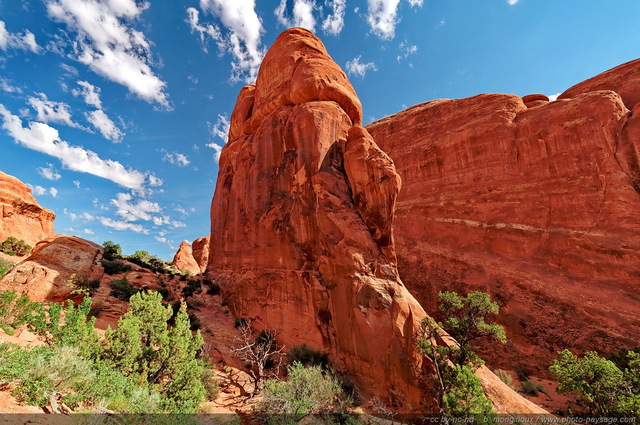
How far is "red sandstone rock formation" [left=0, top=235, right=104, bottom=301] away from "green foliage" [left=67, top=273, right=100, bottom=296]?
0.98 ft

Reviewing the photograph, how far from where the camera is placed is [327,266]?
54.6ft

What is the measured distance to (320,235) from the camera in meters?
17.4

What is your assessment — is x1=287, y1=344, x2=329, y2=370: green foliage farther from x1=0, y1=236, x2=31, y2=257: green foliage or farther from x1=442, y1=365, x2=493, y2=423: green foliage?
x1=0, y1=236, x2=31, y2=257: green foliage

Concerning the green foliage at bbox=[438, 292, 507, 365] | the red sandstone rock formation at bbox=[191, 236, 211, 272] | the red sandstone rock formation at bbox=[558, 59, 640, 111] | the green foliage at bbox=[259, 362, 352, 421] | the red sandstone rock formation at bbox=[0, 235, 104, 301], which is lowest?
the green foliage at bbox=[259, 362, 352, 421]

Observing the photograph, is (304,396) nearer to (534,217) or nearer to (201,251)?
(534,217)

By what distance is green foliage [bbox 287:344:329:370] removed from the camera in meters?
15.2

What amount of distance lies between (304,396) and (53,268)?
19269 mm

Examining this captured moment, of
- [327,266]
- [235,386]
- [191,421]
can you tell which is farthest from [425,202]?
[191,421]

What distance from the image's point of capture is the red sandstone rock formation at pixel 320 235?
45.9 feet

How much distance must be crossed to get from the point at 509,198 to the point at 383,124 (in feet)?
70.6

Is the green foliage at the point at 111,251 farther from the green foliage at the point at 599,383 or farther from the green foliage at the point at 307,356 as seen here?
the green foliage at the point at 599,383

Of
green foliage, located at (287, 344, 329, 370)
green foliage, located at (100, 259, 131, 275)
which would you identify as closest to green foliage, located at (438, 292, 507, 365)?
green foliage, located at (287, 344, 329, 370)

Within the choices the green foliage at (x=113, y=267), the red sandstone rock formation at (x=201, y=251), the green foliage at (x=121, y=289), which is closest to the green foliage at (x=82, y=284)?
the green foliage at (x=121, y=289)

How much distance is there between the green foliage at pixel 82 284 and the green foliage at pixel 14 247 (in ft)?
58.1
